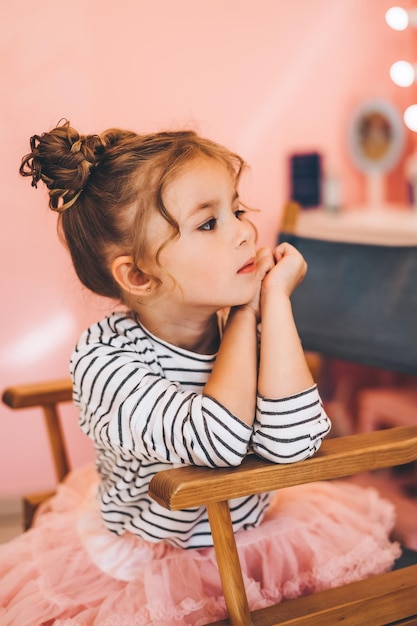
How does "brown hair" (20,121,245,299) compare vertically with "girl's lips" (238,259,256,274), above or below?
above

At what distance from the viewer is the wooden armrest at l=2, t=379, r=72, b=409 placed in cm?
136

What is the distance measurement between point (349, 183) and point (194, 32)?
65 cm

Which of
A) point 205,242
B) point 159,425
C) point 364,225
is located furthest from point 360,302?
point 159,425

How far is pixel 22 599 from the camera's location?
108cm

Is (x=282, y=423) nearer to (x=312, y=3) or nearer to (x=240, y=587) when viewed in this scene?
(x=240, y=587)

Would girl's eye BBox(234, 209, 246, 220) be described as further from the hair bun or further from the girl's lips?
the hair bun

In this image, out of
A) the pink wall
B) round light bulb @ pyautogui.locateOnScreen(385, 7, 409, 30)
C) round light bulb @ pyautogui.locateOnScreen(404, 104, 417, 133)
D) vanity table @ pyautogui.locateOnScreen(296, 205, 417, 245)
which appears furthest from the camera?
round light bulb @ pyautogui.locateOnScreen(404, 104, 417, 133)

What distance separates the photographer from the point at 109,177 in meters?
1.06

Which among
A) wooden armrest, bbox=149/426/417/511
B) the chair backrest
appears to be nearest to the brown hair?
wooden armrest, bbox=149/426/417/511

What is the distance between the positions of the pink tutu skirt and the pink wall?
806mm

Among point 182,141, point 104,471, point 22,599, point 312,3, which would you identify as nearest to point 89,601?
point 22,599

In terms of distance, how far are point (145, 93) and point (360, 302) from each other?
0.77 metres

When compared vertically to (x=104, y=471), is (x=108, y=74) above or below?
above

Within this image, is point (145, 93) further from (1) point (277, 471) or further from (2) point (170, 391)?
(1) point (277, 471)
